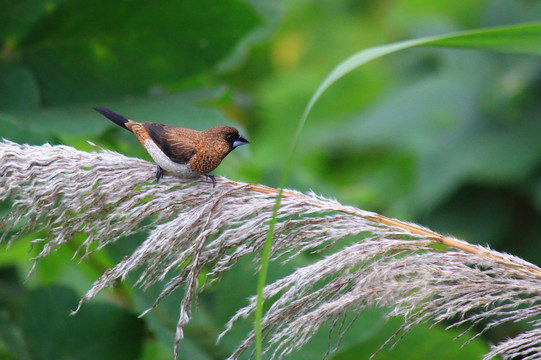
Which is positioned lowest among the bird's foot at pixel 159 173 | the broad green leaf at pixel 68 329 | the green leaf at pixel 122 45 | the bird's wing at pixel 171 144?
the broad green leaf at pixel 68 329

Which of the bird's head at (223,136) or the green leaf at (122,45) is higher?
the green leaf at (122,45)

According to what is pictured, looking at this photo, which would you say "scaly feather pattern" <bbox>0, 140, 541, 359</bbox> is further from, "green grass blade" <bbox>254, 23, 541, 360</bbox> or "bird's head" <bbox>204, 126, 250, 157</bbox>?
"green grass blade" <bbox>254, 23, 541, 360</bbox>

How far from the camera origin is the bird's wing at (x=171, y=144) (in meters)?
1.44

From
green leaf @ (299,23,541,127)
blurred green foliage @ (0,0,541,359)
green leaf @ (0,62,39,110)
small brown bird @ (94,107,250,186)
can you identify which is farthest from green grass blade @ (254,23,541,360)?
green leaf @ (0,62,39,110)

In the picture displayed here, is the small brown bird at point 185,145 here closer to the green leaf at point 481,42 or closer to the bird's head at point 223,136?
the bird's head at point 223,136

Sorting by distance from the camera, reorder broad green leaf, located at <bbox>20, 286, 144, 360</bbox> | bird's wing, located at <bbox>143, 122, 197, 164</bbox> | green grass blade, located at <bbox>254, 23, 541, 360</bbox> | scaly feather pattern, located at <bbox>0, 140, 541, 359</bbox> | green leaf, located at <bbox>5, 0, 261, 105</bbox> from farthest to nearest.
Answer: green leaf, located at <bbox>5, 0, 261, 105</bbox>
broad green leaf, located at <bbox>20, 286, 144, 360</bbox>
bird's wing, located at <bbox>143, 122, 197, 164</bbox>
scaly feather pattern, located at <bbox>0, 140, 541, 359</bbox>
green grass blade, located at <bbox>254, 23, 541, 360</bbox>

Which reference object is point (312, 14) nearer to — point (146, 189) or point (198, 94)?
point (198, 94)

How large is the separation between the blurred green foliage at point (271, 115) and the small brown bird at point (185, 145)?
0.83 ft

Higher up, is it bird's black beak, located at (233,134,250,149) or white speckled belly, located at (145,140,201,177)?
bird's black beak, located at (233,134,250,149)

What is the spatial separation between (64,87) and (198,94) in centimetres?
41

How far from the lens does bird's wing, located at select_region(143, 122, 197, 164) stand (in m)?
1.44

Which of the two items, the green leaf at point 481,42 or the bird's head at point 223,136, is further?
the bird's head at point 223,136

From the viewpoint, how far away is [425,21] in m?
5.29

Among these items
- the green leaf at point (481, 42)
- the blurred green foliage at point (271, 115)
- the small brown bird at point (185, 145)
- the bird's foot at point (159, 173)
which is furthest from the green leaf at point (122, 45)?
the green leaf at point (481, 42)
